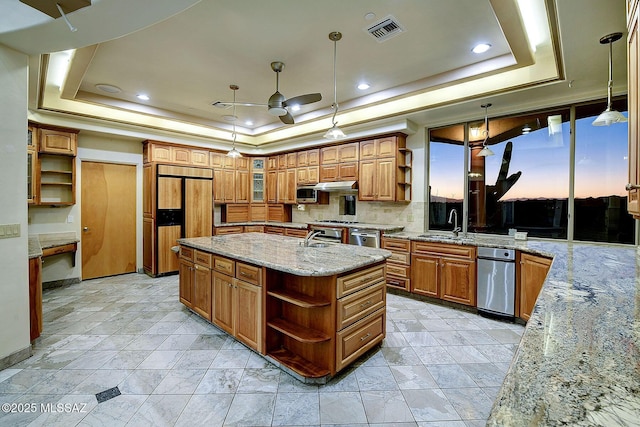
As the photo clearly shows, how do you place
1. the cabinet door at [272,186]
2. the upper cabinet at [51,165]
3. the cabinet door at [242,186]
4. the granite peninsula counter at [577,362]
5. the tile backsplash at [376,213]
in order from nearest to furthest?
the granite peninsula counter at [577,362]
the upper cabinet at [51,165]
the tile backsplash at [376,213]
the cabinet door at [242,186]
the cabinet door at [272,186]

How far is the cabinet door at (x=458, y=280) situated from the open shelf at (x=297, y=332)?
90.4 inches

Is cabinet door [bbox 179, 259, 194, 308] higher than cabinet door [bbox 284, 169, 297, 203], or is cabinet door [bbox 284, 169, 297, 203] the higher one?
cabinet door [bbox 284, 169, 297, 203]

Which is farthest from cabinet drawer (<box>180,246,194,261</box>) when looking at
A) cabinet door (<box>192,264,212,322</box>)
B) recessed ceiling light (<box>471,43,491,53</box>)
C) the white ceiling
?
recessed ceiling light (<box>471,43,491,53</box>)

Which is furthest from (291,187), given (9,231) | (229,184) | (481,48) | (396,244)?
(9,231)

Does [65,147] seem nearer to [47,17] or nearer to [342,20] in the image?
[47,17]

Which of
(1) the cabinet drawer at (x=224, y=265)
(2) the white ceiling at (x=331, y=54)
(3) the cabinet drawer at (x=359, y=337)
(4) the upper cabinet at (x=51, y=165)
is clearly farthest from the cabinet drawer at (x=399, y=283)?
(4) the upper cabinet at (x=51, y=165)

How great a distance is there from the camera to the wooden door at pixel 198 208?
552 cm

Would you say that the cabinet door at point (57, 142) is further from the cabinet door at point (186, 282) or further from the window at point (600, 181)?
the window at point (600, 181)

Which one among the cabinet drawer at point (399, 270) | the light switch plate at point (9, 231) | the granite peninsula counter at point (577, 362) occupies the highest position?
the light switch plate at point (9, 231)

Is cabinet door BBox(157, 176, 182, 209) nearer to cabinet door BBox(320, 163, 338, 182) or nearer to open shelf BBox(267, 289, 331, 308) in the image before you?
cabinet door BBox(320, 163, 338, 182)

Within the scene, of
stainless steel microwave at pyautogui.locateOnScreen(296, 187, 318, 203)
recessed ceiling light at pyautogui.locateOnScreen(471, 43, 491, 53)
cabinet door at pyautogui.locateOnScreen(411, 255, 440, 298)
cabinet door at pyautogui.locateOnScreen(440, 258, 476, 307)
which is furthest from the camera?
stainless steel microwave at pyautogui.locateOnScreen(296, 187, 318, 203)

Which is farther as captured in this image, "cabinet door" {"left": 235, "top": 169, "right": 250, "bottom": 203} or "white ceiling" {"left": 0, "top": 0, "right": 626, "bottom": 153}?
"cabinet door" {"left": 235, "top": 169, "right": 250, "bottom": 203}

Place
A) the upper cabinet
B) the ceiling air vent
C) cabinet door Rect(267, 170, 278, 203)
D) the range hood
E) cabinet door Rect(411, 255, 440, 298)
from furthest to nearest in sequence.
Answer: cabinet door Rect(267, 170, 278, 203) < the range hood < the upper cabinet < cabinet door Rect(411, 255, 440, 298) < the ceiling air vent

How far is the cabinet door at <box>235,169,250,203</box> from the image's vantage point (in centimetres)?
657
